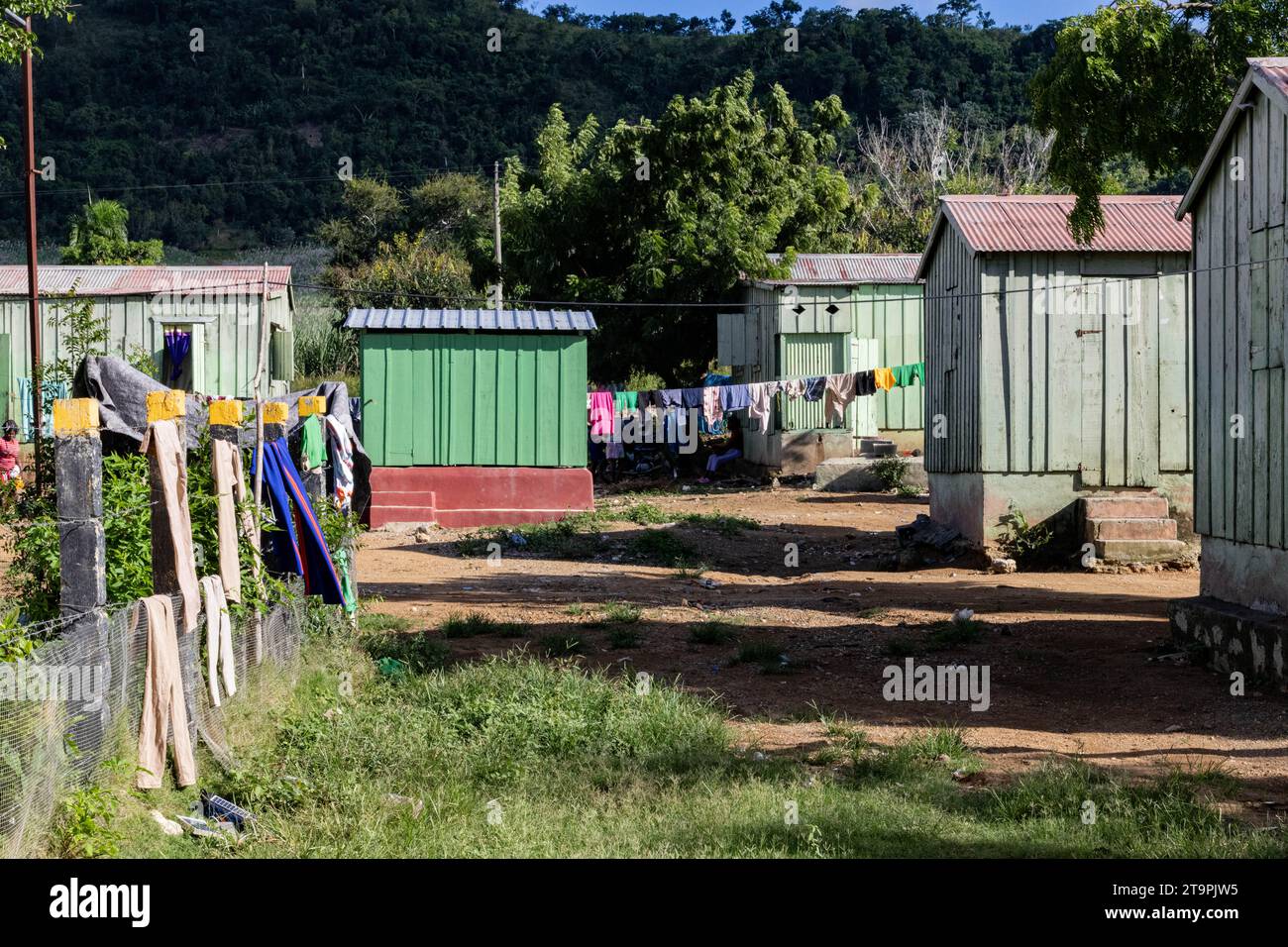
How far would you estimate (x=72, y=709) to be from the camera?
5.46 meters

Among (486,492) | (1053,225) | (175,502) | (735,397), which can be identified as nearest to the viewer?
(175,502)

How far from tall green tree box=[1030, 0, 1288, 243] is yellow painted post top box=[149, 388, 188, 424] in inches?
386

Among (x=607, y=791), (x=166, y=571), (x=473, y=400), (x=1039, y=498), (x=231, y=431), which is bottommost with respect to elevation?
(x=607, y=791)

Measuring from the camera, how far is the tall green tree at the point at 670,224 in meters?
29.5

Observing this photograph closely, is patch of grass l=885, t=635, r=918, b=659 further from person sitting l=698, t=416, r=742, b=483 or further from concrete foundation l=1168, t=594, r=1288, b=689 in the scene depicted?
person sitting l=698, t=416, r=742, b=483

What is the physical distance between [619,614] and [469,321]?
10322 mm

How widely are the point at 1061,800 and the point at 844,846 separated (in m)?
1.44

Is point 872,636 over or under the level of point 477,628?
under

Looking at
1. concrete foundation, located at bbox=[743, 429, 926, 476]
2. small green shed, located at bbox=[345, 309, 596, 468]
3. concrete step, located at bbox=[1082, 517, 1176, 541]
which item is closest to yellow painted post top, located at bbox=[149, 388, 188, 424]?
concrete step, located at bbox=[1082, 517, 1176, 541]

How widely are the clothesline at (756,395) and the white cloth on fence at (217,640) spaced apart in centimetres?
1906

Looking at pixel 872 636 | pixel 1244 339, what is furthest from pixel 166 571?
pixel 1244 339

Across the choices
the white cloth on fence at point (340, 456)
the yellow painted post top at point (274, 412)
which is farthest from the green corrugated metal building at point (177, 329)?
the yellow painted post top at point (274, 412)

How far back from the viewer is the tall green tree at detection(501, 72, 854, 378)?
1163 inches

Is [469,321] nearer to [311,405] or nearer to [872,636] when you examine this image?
[311,405]
